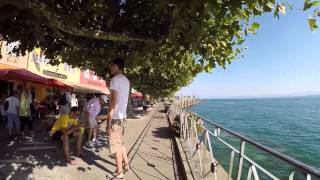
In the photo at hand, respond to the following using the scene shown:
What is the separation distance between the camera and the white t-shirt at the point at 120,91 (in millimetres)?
6598

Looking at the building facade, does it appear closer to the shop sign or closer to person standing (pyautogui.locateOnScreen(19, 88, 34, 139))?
the shop sign

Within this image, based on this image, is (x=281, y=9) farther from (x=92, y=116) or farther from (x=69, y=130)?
(x=92, y=116)

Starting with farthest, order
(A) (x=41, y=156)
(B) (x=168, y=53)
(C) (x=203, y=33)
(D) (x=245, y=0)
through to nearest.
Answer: (A) (x=41, y=156), (B) (x=168, y=53), (C) (x=203, y=33), (D) (x=245, y=0)

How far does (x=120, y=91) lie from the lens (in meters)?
6.68

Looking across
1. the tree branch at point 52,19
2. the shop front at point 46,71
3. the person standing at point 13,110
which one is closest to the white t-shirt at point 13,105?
the person standing at point 13,110

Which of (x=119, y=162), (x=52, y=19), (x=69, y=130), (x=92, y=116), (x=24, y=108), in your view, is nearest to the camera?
(x=52, y=19)

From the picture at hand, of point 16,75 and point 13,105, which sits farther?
point 16,75

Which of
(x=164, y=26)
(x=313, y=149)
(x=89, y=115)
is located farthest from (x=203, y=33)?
(x=313, y=149)

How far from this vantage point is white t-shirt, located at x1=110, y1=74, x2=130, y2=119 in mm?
6598

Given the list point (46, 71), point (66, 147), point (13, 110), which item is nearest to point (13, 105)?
point (13, 110)

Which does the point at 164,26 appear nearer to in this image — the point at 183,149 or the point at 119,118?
the point at 119,118

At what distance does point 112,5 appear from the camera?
7.20 meters

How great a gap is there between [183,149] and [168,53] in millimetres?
3571

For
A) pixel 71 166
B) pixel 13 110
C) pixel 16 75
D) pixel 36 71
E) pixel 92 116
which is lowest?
pixel 71 166
